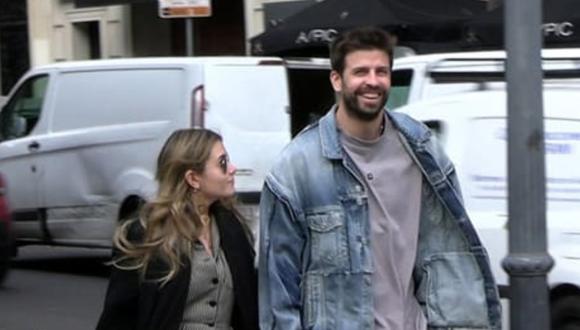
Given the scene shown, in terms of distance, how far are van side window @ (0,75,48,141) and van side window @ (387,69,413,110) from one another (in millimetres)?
4941

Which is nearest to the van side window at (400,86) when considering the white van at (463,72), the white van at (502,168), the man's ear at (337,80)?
the white van at (463,72)

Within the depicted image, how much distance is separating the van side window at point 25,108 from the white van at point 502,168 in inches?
246

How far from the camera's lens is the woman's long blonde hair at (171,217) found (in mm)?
3977

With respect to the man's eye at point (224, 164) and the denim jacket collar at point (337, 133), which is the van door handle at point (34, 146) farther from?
the denim jacket collar at point (337, 133)

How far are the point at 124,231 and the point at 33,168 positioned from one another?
9678 mm

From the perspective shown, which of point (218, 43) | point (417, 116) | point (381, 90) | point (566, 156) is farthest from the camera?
point (218, 43)

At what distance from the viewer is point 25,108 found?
45.1 ft

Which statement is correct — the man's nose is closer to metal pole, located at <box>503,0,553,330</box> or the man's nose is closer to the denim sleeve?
the denim sleeve

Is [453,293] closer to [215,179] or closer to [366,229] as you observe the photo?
[366,229]

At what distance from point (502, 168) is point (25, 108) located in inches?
286

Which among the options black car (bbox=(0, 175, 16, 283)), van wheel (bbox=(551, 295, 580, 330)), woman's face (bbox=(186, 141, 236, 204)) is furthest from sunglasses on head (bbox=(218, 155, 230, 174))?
black car (bbox=(0, 175, 16, 283))

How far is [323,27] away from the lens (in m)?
16.7

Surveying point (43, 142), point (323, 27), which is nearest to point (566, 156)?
point (43, 142)

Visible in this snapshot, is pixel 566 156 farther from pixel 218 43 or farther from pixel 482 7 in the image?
Answer: pixel 218 43
